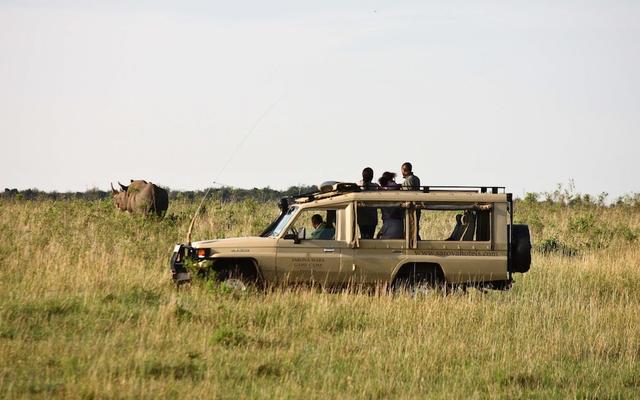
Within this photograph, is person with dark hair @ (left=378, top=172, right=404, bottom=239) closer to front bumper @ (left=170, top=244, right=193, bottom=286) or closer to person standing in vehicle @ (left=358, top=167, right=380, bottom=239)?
person standing in vehicle @ (left=358, top=167, right=380, bottom=239)

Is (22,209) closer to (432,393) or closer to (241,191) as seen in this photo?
(432,393)

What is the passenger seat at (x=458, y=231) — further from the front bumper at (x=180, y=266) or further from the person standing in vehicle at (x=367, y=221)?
the front bumper at (x=180, y=266)

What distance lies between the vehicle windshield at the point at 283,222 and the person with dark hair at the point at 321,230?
0.35 metres

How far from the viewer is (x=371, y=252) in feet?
49.7

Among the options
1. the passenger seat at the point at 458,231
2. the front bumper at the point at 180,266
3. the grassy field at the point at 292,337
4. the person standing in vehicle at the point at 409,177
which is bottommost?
the grassy field at the point at 292,337

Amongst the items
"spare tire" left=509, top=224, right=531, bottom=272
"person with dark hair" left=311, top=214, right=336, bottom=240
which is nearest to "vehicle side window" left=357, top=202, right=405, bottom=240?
"person with dark hair" left=311, top=214, right=336, bottom=240

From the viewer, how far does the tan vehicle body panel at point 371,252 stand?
1506 cm

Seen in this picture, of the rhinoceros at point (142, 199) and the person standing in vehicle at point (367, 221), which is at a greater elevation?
the rhinoceros at point (142, 199)

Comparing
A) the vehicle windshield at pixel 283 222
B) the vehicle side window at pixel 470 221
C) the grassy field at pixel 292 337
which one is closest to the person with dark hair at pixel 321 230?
the vehicle windshield at pixel 283 222

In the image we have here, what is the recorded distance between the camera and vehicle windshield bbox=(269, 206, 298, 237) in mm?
15352

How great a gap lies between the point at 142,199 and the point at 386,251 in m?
16.5

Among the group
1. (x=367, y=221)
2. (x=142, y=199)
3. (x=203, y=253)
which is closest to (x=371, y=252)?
(x=367, y=221)

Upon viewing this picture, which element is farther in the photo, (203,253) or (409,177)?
(409,177)

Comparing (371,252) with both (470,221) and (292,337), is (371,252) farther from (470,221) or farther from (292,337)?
(292,337)
